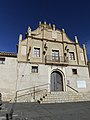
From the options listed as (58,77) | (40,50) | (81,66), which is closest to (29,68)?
(40,50)

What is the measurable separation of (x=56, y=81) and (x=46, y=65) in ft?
8.64

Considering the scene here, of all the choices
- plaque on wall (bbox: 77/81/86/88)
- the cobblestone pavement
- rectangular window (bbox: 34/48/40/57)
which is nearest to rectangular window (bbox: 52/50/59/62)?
rectangular window (bbox: 34/48/40/57)

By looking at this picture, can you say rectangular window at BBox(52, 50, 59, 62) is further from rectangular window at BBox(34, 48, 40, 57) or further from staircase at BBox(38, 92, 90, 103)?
staircase at BBox(38, 92, 90, 103)

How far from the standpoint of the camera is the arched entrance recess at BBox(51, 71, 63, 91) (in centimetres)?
1432

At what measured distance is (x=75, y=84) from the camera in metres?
14.7

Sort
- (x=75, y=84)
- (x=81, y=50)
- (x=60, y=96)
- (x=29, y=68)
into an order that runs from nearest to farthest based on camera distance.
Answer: (x=60, y=96), (x=29, y=68), (x=75, y=84), (x=81, y=50)

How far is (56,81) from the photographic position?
14.7m

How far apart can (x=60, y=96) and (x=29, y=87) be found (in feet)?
12.3

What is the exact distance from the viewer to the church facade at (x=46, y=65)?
12.5 meters

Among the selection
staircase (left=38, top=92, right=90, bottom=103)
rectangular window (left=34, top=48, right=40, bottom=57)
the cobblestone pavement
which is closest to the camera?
the cobblestone pavement

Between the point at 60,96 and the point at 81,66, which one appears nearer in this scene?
the point at 60,96

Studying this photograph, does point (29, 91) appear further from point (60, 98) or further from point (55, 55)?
point (55, 55)

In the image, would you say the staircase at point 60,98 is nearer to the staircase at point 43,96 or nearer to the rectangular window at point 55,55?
the staircase at point 43,96

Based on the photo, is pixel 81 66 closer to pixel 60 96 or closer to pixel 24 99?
pixel 60 96
